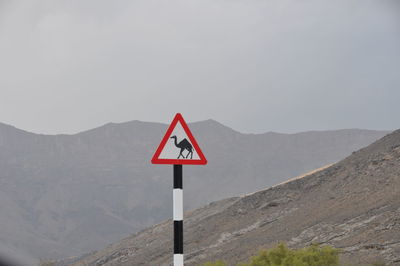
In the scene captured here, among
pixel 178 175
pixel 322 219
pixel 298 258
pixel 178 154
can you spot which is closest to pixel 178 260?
pixel 178 175

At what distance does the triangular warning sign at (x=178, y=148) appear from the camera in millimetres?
8734

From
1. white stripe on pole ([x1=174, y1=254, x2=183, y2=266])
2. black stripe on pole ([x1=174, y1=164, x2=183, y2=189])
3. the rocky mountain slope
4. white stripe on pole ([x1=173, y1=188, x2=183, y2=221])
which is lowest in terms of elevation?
white stripe on pole ([x1=174, y1=254, x2=183, y2=266])

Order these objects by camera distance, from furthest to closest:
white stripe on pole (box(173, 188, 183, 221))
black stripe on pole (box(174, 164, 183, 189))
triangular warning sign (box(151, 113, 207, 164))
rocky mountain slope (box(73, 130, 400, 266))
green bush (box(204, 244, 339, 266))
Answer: rocky mountain slope (box(73, 130, 400, 266)), green bush (box(204, 244, 339, 266)), white stripe on pole (box(173, 188, 183, 221)), black stripe on pole (box(174, 164, 183, 189)), triangular warning sign (box(151, 113, 207, 164))

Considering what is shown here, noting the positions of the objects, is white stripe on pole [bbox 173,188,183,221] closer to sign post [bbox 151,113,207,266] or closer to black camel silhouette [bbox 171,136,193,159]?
sign post [bbox 151,113,207,266]

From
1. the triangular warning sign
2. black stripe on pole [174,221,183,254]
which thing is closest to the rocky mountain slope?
black stripe on pole [174,221,183,254]

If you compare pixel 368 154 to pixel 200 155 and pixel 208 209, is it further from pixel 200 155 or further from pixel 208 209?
pixel 200 155

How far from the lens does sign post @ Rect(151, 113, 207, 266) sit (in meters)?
8.74

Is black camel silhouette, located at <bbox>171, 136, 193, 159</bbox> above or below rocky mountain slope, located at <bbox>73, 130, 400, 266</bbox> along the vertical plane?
below

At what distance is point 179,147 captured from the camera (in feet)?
28.8

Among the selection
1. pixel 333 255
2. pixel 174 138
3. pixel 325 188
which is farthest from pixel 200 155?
pixel 325 188

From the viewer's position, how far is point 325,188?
5231 cm

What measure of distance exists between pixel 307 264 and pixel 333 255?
2.10m

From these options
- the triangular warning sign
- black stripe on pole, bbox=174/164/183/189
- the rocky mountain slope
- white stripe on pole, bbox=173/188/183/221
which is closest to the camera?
the triangular warning sign

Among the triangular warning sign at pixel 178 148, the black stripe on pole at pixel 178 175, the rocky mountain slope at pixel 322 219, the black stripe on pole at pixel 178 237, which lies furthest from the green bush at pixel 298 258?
the triangular warning sign at pixel 178 148
